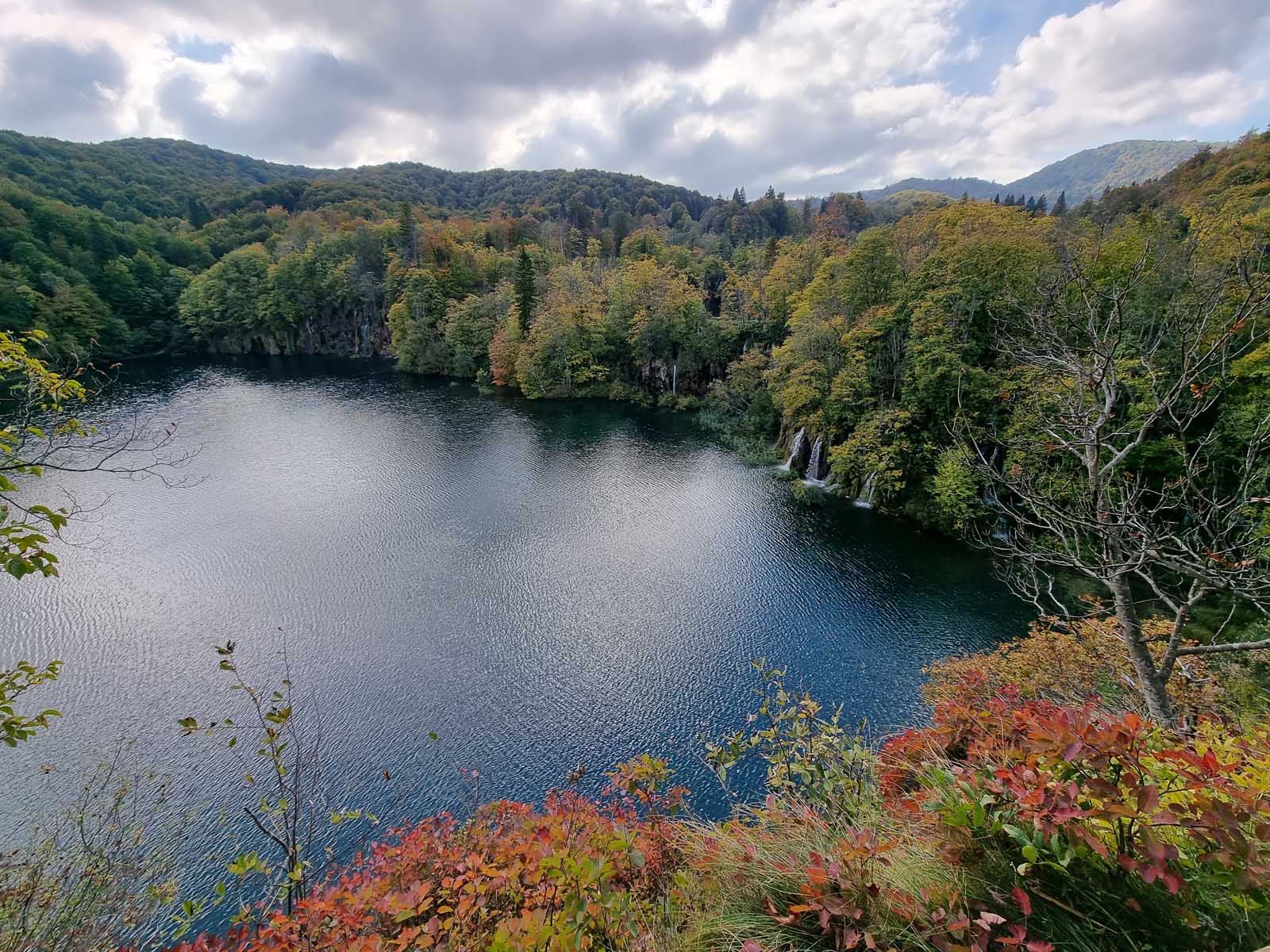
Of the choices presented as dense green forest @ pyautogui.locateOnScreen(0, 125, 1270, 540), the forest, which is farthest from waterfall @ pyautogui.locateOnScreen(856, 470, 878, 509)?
dense green forest @ pyautogui.locateOnScreen(0, 125, 1270, 540)

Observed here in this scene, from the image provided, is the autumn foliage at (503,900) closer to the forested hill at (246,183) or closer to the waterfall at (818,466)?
the waterfall at (818,466)

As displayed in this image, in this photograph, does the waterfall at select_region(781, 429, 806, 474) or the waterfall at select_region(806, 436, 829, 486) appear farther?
the waterfall at select_region(781, 429, 806, 474)

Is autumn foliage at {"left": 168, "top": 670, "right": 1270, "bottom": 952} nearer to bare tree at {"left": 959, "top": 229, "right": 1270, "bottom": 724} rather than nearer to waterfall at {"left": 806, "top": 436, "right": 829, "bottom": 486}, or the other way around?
bare tree at {"left": 959, "top": 229, "right": 1270, "bottom": 724}

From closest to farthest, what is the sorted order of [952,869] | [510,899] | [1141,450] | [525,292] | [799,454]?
[952,869] < [510,899] < [1141,450] < [799,454] < [525,292]

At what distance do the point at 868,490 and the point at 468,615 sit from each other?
19.6m

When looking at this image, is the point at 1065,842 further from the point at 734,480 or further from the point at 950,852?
the point at 734,480

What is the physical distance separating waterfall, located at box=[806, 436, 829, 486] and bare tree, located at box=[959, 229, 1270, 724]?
7.47 m

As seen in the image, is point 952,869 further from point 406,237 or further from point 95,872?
point 406,237

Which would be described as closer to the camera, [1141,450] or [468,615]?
[468,615]

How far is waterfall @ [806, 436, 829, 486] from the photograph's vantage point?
1140 inches

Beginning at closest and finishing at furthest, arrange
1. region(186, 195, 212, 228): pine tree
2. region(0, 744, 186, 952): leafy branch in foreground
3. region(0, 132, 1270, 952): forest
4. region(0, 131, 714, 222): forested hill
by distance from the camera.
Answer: region(0, 132, 1270, 952): forest, region(0, 744, 186, 952): leafy branch in foreground, region(0, 131, 714, 222): forested hill, region(186, 195, 212, 228): pine tree

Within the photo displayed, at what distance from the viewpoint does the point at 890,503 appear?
1000 inches

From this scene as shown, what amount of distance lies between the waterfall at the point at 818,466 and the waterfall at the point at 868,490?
2508mm

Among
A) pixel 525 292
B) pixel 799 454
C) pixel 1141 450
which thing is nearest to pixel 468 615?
pixel 799 454
